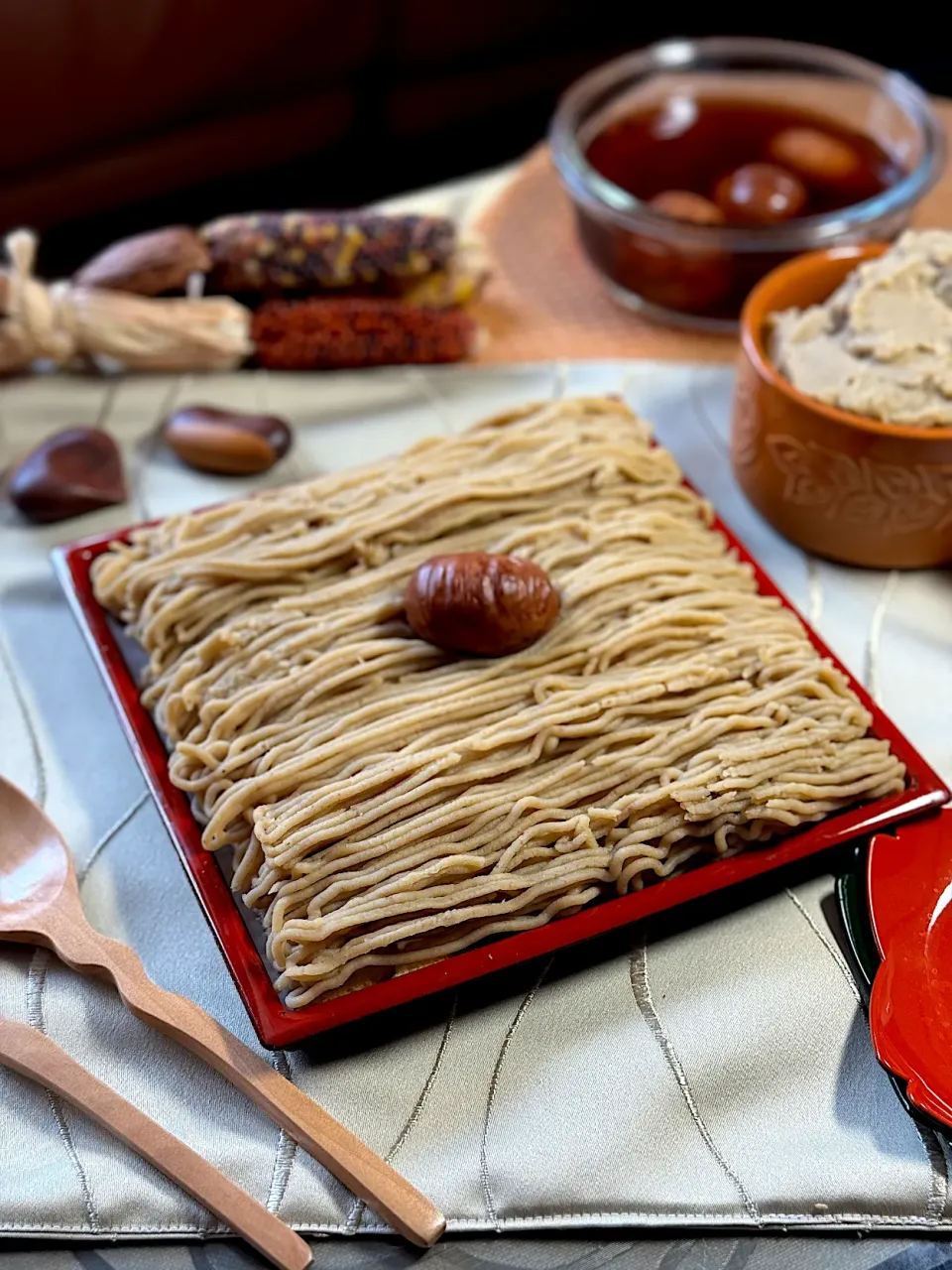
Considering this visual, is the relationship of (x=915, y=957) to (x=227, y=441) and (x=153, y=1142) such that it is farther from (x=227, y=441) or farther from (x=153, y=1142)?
(x=227, y=441)

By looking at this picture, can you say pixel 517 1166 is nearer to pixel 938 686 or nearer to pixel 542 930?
pixel 542 930

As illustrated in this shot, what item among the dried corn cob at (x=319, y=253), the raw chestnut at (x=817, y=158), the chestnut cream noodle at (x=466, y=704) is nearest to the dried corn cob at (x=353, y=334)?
the dried corn cob at (x=319, y=253)

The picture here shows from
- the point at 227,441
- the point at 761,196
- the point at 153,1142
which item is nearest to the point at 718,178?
the point at 761,196

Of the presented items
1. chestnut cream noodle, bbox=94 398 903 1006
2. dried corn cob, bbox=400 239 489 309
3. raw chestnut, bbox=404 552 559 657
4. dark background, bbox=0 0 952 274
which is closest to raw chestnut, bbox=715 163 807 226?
dried corn cob, bbox=400 239 489 309

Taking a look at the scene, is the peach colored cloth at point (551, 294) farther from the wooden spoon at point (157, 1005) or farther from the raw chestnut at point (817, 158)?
the wooden spoon at point (157, 1005)

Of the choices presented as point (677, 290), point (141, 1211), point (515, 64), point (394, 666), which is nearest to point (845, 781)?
point (394, 666)

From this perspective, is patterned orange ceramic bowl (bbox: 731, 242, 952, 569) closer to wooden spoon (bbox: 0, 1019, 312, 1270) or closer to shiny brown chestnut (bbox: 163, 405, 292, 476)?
shiny brown chestnut (bbox: 163, 405, 292, 476)
